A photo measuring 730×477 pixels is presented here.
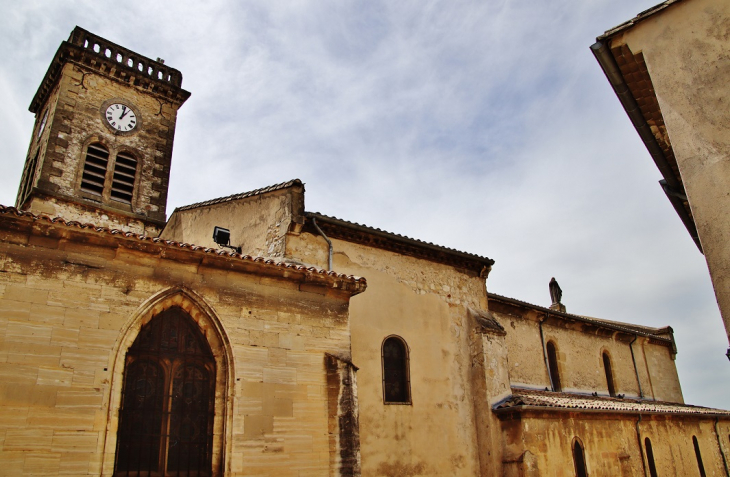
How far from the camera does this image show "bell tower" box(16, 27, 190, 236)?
55.5 feet

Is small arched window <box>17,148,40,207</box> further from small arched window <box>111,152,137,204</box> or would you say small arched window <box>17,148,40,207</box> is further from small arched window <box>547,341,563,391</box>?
small arched window <box>547,341,563,391</box>

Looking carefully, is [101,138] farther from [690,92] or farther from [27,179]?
[690,92]

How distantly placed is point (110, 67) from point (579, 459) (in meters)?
19.1

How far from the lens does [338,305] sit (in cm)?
1044

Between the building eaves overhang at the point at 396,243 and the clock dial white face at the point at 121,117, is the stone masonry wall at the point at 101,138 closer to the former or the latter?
the clock dial white face at the point at 121,117

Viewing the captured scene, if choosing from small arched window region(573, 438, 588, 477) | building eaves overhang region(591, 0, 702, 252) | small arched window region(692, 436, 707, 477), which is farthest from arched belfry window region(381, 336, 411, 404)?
small arched window region(692, 436, 707, 477)

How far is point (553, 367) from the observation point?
63.0ft

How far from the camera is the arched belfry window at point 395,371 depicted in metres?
13.1

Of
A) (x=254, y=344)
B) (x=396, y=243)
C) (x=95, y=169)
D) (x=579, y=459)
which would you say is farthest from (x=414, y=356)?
(x=95, y=169)

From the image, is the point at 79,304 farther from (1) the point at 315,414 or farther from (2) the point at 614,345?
(2) the point at 614,345

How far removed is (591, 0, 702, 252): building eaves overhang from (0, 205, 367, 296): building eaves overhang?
5.37 meters

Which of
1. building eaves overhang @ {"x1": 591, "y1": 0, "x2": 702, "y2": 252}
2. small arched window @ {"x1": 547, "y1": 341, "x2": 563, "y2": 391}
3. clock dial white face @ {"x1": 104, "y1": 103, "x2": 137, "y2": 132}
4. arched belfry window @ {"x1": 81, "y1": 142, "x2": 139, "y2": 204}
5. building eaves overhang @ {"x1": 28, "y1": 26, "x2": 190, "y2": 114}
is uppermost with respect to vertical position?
building eaves overhang @ {"x1": 28, "y1": 26, "x2": 190, "y2": 114}

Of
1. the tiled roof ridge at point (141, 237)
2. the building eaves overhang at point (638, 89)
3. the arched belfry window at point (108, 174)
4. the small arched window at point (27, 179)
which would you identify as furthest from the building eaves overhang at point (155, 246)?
the small arched window at point (27, 179)

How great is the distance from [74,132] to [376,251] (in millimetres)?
10871
